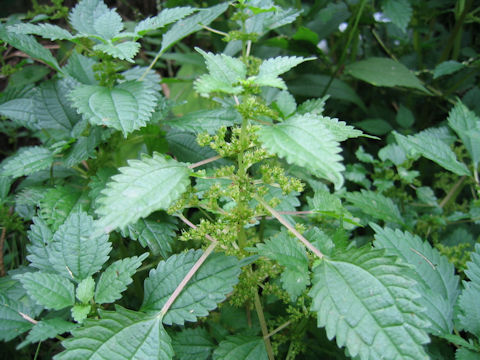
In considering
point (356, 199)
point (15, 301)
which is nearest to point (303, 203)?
point (356, 199)

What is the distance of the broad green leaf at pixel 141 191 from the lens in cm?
75

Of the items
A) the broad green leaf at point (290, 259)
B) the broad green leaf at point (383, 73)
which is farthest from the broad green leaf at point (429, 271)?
the broad green leaf at point (383, 73)

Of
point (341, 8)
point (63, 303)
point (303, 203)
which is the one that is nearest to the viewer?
point (63, 303)

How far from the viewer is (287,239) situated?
1028 millimetres

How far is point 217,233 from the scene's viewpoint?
39.9 inches

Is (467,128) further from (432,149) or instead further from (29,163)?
(29,163)

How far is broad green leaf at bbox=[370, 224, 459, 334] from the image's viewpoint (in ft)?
3.55

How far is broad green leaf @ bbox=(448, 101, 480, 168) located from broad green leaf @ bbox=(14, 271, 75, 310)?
1513 mm

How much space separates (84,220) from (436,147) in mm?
1257

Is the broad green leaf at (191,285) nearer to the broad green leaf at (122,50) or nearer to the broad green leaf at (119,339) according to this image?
the broad green leaf at (119,339)

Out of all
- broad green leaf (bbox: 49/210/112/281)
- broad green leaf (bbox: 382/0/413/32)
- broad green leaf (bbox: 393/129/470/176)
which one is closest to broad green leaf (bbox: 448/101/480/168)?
broad green leaf (bbox: 393/129/470/176)

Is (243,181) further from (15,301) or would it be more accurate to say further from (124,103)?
Answer: (15,301)

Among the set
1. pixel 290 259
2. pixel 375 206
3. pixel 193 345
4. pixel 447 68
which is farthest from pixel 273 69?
pixel 447 68

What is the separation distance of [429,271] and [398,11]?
4.67ft
